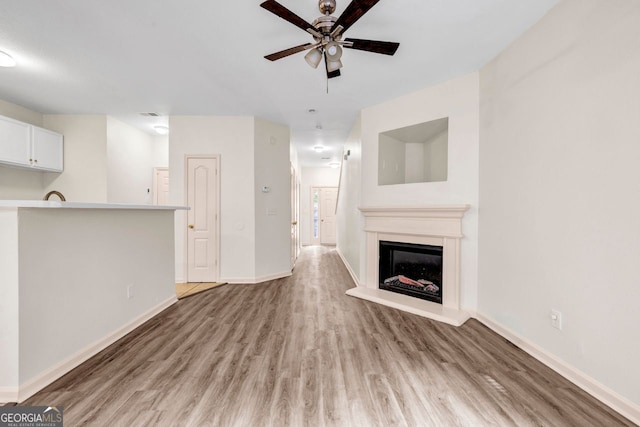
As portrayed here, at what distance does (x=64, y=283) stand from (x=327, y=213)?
737 cm

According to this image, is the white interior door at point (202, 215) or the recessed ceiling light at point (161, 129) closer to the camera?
the white interior door at point (202, 215)

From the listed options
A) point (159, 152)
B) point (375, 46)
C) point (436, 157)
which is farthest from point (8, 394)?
point (159, 152)

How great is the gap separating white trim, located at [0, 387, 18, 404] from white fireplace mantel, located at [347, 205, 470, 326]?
304cm

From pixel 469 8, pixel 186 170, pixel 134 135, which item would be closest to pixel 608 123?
pixel 469 8

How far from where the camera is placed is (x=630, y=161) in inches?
58.1

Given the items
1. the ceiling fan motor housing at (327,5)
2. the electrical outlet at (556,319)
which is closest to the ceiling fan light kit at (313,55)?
the ceiling fan motor housing at (327,5)

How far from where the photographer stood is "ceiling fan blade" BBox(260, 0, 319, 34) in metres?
1.56

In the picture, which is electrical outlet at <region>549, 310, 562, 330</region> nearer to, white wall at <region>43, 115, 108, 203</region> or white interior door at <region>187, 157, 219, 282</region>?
white interior door at <region>187, 157, 219, 282</region>

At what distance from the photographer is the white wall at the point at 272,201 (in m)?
4.25

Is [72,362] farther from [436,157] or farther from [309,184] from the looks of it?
[309,184]

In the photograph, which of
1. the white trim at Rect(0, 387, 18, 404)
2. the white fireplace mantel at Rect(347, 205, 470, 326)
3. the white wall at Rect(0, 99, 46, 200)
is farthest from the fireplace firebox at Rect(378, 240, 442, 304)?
the white wall at Rect(0, 99, 46, 200)

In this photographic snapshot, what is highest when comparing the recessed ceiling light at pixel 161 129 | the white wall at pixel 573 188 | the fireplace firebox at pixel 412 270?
the recessed ceiling light at pixel 161 129

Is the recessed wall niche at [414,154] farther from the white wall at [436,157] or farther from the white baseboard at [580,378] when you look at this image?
the white baseboard at [580,378]

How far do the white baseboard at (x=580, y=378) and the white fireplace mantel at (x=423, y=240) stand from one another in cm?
52
